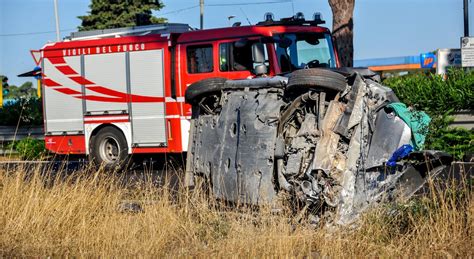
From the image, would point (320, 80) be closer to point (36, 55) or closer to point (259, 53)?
point (259, 53)

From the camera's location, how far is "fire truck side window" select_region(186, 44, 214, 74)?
55.1ft

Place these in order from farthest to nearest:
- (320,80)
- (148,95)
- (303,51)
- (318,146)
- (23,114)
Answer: (23,114), (148,95), (303,51), (320,80), (318,146)

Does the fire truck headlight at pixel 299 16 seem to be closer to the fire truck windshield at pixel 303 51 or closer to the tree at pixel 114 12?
the fire truck windshield at pixel 303 51

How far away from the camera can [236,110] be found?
901 centimetres

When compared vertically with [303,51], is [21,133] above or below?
below

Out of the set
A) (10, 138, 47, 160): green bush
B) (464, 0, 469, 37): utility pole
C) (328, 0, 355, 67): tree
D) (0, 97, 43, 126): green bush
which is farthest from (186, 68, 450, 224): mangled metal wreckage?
(0, 97, 43, 126): green bush

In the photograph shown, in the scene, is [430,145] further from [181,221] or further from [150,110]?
[181,221]

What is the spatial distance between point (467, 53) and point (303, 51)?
5.24 m

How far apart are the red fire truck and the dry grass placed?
701 cm

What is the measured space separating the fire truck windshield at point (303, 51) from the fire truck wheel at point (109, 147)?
4.66 metres

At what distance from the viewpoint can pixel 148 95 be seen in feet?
58.3

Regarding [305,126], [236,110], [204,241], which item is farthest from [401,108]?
[204,241]

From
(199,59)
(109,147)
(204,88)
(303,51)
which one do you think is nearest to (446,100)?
(303,51)

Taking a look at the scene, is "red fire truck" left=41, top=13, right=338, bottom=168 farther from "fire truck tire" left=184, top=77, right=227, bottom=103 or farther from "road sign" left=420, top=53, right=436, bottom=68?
"road sign" left=420, top=53, right=436, bottom=68
